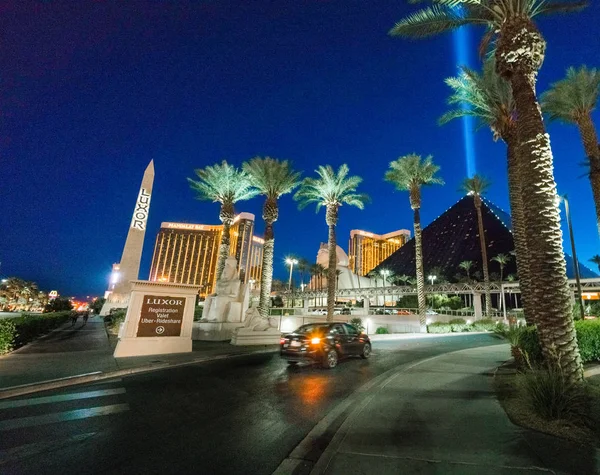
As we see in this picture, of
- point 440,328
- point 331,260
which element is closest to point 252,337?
point 331,260

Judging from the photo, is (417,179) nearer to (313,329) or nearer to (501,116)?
(501,116)

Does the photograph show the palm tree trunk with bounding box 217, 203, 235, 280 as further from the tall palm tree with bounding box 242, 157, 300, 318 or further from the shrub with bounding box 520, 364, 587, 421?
the shrub with bounding box 520, 364, 587, 421

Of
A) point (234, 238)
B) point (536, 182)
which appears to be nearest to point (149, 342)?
point (536, 182)

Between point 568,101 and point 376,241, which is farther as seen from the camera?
point 376,241

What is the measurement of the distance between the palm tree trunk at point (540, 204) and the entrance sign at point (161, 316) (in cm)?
1212

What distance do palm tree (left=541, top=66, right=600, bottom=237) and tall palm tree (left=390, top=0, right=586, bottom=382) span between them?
8.85 m

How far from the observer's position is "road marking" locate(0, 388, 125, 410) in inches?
238

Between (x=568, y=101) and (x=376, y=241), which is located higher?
(x=376, y=241)

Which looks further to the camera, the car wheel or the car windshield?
the car windshield

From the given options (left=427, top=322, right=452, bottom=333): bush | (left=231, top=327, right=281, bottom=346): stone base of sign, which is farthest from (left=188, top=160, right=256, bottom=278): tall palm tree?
(left=427, top=322, right=452, bottom=333): bush

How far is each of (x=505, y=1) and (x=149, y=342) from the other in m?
17.0

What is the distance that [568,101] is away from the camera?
17.8 metres

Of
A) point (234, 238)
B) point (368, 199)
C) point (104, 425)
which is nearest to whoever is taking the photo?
point (104, 425)

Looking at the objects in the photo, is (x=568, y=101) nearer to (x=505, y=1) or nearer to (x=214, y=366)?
(x=505, y=1)
